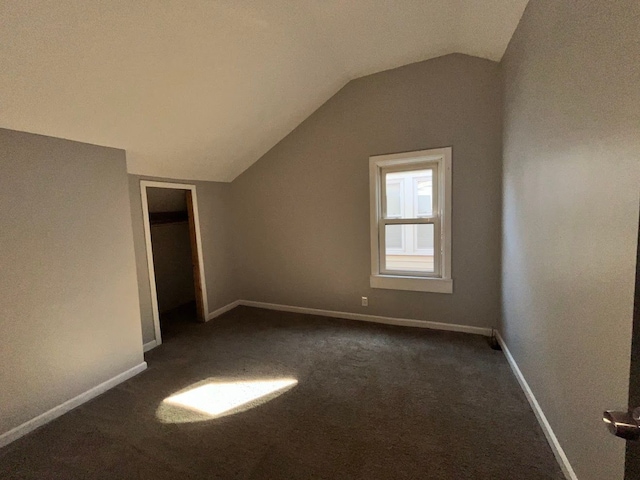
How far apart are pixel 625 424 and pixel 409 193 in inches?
123

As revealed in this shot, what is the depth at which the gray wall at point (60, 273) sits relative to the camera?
195 centimetres

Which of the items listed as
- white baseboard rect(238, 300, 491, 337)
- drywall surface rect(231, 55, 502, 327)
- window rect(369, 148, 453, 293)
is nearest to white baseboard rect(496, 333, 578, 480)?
white baseboard rect(238, 300, 491, 337)

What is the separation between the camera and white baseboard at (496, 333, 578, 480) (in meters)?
1.49

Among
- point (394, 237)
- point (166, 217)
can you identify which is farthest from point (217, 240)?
point (394, 237)

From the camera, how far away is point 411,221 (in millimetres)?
3465

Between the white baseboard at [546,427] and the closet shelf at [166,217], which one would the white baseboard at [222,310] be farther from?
the white baseboard at [546,427]

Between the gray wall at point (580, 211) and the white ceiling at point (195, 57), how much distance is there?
35.0 inches

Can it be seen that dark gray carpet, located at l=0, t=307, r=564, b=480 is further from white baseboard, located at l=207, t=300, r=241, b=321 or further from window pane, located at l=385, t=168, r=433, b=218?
window pane, located at l=385, t=168, r=433, b=218

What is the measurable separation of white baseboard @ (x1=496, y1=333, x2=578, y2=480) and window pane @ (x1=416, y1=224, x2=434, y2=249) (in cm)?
141

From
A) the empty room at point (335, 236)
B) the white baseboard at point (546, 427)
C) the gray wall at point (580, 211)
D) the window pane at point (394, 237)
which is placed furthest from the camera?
the window pane at point (394, 237)

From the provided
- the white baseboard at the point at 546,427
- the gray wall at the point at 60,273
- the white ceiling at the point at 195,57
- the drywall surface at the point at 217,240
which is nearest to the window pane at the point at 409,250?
the white baseboard at the point at 546,427

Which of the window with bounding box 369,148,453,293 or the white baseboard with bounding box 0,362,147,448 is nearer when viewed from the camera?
the white baseboard with bounding box 0,362,147,448

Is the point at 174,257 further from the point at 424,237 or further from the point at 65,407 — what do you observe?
the point at 424,237

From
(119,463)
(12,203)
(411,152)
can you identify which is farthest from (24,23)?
(411,152)
